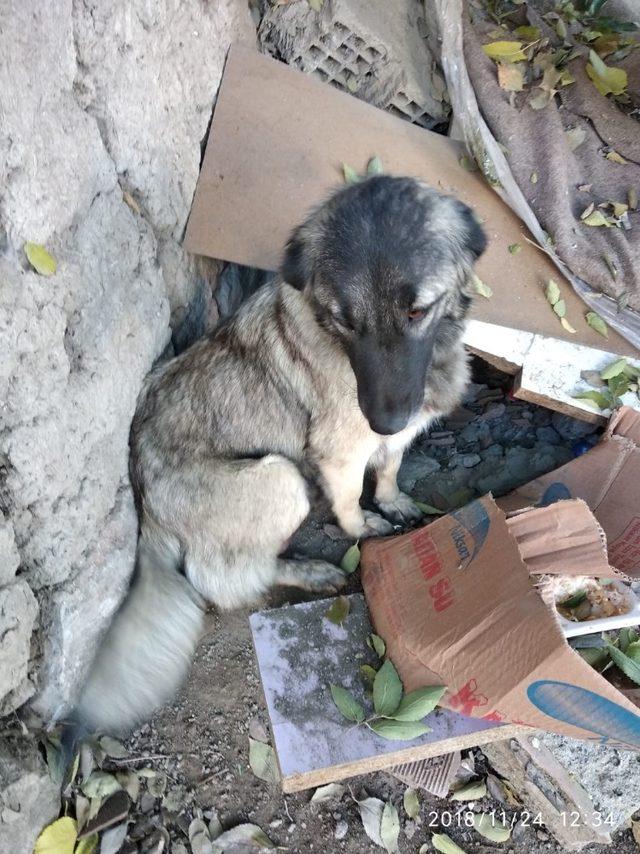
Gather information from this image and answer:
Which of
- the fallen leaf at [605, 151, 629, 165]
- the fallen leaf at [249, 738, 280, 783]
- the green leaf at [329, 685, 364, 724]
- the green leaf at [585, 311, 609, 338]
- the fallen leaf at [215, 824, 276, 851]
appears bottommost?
the fallen leaf at [215, 824, 276, 851]

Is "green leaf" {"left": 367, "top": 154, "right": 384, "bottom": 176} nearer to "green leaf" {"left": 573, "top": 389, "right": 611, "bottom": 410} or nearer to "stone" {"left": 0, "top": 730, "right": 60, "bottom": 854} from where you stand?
"green leaf" {"left": 573, "top": 389, "right": 611, "bottom": 410}

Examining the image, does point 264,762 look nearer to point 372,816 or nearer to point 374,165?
point 372,816

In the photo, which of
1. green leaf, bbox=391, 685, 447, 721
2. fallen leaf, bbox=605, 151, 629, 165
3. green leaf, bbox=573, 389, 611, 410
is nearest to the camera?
green leaf, bbox=391, 685, 447, 721

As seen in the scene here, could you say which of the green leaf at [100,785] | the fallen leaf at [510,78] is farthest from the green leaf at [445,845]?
the fallen leaf at [510,78]

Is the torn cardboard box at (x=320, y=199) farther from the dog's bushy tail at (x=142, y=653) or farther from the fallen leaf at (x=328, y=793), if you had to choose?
the fallen leaf at (x=328, y=793)

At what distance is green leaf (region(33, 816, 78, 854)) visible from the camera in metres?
2.51

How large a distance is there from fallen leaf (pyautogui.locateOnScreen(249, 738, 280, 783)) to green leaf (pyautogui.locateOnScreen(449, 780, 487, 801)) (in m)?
0.80

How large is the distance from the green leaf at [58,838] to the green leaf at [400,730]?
128 cm

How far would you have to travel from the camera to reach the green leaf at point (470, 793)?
9.44ft

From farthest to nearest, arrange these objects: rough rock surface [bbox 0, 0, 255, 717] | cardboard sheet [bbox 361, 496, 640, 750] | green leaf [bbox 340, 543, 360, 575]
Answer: green leaf [bbox 340, 543, 360, 575] < cardboard sheet [bbox 361, 496, 640, 750] < rough rock surface [bbox 0, 0, 255, 717]

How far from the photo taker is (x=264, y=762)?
9.46 ft

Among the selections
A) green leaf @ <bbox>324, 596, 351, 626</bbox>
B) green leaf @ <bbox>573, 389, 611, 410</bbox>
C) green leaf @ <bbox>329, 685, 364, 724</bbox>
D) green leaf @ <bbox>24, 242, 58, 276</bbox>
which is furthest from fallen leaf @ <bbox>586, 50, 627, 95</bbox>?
green leaf @ <bbox>329, 685, 364, 724</bbox>

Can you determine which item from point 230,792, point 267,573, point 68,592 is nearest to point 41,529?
point 68,592

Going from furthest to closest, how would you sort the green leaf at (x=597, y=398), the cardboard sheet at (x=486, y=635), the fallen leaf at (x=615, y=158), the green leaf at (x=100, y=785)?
the fallen leaf at (x=615, y=158), the green leaf at (x=597, y=398), the green leaf at (x=100, y=785), the cardboard sheet at (x=486, y=635)
